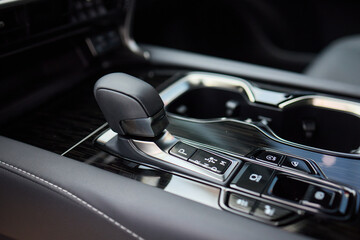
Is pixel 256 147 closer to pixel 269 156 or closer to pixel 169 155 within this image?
pixel 269 156

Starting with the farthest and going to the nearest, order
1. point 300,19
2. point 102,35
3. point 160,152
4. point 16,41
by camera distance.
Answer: point 300,19 → point 102,35 → point 16,41 → point 160,152

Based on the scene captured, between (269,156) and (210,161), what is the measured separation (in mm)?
93

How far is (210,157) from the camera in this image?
1.92 ft

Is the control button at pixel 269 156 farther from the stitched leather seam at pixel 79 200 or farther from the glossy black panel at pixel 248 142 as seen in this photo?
the stitched leather seam at pixel 79 200

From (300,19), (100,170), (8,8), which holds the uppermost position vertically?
(8,8)

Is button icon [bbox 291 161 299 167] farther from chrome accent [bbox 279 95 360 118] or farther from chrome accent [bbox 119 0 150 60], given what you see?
chrome accent [bbox 119 0 150 60]

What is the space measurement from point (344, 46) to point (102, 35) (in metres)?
0.88

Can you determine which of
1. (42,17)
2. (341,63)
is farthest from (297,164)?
(341,63)

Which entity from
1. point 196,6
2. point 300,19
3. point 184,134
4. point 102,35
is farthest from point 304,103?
point 300,19

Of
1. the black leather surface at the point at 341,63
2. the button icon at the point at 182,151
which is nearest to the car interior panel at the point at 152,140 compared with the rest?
the button icon at the point at 182,151

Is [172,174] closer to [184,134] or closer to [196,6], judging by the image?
[184,134]

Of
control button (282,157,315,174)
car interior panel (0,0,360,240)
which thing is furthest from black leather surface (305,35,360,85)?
control button (282,157,315,174)

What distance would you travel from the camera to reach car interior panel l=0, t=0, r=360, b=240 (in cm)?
51

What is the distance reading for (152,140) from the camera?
61cm
